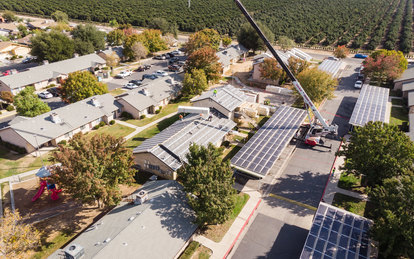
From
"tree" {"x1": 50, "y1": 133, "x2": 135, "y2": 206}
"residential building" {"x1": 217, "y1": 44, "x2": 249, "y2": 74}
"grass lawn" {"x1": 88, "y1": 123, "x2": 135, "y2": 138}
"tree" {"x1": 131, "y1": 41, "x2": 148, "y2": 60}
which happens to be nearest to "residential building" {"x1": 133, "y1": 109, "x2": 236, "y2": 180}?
"tree" {"x1": 50, "y1": 133, "x2": 135, "y2": 206}

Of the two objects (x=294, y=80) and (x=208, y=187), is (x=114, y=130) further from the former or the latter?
(x=294, y=80)

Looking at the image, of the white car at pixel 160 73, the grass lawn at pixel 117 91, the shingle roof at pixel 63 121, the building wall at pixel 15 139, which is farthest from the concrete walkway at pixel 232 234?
the white car at pixel 160 73

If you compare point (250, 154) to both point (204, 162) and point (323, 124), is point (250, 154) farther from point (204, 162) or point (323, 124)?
point (323, 124)

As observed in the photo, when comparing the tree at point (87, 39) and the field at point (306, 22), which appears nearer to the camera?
the tree at point (87, 39)

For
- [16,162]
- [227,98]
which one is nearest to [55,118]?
[16,162]

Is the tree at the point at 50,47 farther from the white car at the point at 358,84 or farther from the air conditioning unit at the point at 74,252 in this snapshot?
the white car at the point at 358,84

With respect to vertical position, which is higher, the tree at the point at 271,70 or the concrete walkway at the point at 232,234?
the tree at the point at 271,70
